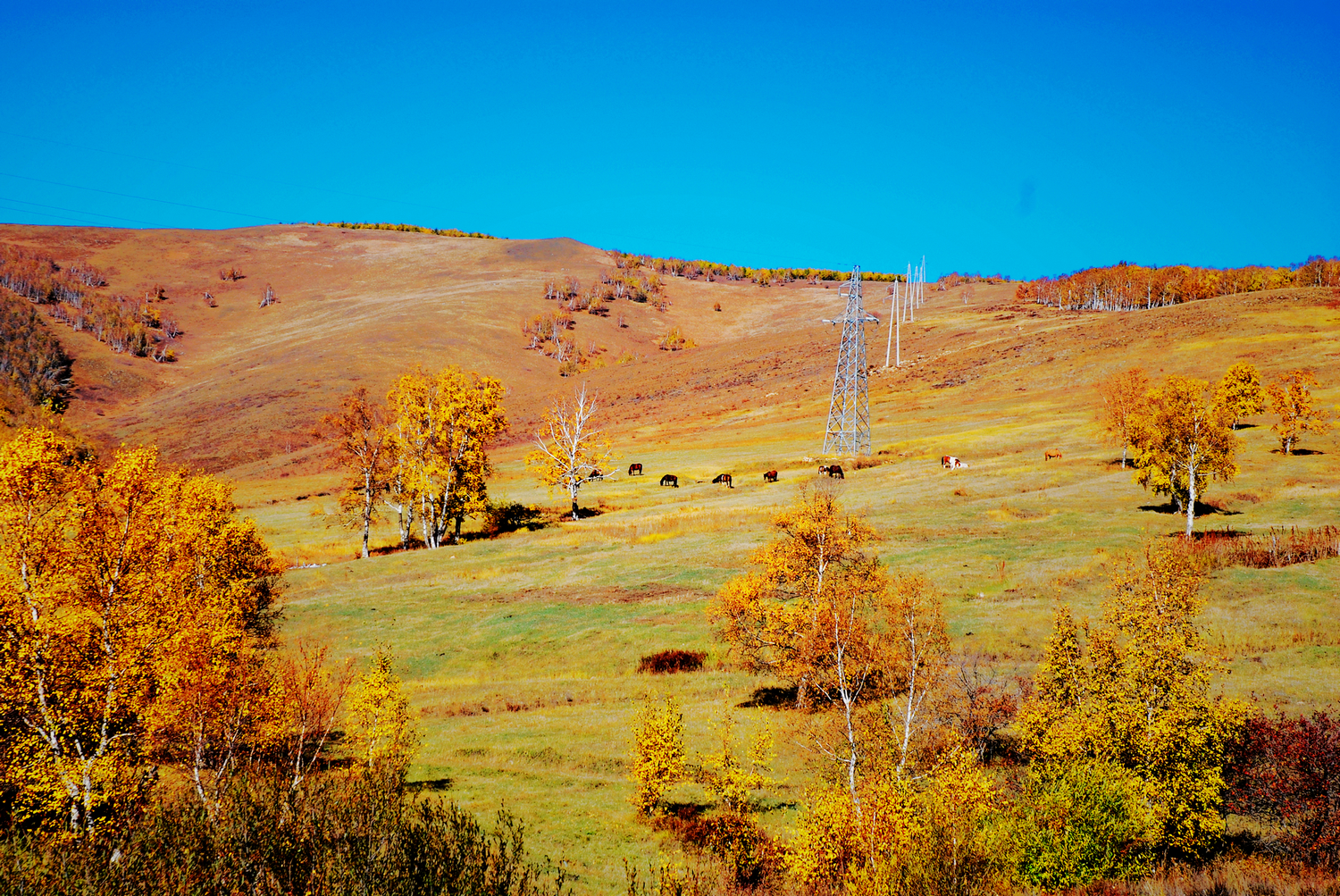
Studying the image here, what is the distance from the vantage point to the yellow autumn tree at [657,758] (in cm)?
2783

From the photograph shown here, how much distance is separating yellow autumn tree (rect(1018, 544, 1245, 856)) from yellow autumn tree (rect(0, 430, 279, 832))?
83.9 ft

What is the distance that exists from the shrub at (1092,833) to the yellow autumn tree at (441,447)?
2222 inches

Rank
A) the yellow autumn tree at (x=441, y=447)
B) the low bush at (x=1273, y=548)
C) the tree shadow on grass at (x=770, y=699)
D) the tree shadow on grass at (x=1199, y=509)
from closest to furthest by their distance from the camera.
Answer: the tree shadow on grass at (x=770, y=699) < the low bush at (x=1273, y=548) < the tree shadow on grass at (x=1199, y=509) < the yellow autumn tree at (x=441, y=447)

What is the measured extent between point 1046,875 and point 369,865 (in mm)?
17352

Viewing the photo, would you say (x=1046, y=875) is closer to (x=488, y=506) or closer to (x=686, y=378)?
(x=488, y=506)

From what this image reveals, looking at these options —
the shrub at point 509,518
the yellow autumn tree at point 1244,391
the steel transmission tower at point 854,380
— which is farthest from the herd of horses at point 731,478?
the yellow autumn tree at point 1244,391

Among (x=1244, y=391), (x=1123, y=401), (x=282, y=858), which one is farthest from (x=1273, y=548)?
(x=282, y=858)

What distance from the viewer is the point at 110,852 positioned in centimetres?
2183

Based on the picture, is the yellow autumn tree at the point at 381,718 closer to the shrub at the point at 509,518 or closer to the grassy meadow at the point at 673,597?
the grassy meadow at the point at 673,597

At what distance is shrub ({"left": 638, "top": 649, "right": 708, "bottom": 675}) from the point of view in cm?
4209

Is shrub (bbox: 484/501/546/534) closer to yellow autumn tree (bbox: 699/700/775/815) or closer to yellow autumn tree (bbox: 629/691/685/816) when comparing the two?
yellow autumn tree (bbox: 699/700/775/815)

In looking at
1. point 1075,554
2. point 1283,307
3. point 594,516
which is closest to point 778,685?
point 1075,554

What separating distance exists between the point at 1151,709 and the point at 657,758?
591 inches

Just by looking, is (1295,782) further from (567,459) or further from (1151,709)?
(567,459)
